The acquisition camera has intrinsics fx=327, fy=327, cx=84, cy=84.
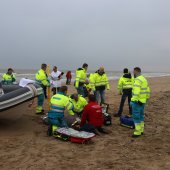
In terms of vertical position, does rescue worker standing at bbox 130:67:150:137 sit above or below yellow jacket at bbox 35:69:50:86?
below

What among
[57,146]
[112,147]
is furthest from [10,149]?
[112,147]

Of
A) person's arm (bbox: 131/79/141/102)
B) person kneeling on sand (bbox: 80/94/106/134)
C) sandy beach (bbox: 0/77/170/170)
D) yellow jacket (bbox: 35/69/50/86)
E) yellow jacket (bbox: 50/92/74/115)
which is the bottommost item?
sandy beach (bbox: 0/77/170/170)

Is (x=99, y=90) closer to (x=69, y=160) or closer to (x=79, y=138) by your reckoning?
(x=79, y=138)

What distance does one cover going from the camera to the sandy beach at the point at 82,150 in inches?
212

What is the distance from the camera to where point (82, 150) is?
6.22m

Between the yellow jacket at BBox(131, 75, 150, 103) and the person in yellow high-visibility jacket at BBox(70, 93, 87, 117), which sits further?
the person in yellow high-visibility jacket at BBox(70, 93, 87, 117)

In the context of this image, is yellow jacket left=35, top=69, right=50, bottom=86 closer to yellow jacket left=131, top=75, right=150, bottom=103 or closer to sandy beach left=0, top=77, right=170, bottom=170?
sandy beach left=0, top=77, right=170, bottom=170

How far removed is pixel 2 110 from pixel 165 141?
373 centimetres

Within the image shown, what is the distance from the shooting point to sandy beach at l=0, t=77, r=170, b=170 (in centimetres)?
539

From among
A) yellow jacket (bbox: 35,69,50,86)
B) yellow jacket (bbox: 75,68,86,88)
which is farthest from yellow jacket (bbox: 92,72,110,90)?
yellow jacket (bbox: 35,69,50,86)

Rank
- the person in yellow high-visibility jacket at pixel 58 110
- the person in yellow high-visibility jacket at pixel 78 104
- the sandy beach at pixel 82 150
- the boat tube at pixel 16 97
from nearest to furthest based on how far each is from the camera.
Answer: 1. the sandy beach at pixel 82 150
2. the person in yellow high-visibility jacket at pixel 58 110
3. the boat tube at pixel 16 97
4. the person in yellow high-visibility jacket at pixel 78 104

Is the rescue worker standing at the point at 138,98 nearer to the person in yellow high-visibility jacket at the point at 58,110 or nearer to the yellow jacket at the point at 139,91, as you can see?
the yellow jacket at the point at 139,91

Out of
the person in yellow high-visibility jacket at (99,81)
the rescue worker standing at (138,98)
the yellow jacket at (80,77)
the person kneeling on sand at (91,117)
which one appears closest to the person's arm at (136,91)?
the rescue worker standing at (138,98)

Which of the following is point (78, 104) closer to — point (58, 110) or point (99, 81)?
point (58, 110)
